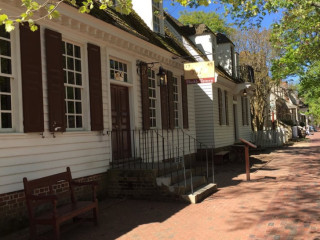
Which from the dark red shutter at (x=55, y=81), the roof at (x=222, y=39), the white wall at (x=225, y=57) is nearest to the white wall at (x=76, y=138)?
the dark red shutter at (x=55, y=81)

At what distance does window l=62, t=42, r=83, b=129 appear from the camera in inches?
294

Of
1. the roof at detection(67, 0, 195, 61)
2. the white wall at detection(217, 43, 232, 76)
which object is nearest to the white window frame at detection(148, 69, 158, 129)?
the roof at detection(67, 0, 195, 61)

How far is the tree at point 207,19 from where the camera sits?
33812 millimetres

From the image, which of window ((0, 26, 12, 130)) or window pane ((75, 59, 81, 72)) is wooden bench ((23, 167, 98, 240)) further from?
window pane ((75, 59, 81, 72))

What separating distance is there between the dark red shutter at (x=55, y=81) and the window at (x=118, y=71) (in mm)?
2293

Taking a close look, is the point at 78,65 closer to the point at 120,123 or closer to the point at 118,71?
the point at 118,71

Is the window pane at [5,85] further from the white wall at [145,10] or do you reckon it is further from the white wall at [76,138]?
the white wall at [145,10]

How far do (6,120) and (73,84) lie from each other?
197 cm

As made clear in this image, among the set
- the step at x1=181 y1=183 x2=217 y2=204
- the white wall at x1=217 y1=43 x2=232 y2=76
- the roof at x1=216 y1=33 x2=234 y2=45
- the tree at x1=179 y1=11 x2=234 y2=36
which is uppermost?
the tree at x1=179 y1=11 x2=234 y2=36

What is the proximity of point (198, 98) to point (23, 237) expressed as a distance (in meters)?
12.3

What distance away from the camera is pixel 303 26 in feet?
46.3

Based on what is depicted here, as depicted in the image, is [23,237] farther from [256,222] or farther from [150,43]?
[150,43]

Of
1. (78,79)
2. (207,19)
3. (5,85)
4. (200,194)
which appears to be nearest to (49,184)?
(5,85)

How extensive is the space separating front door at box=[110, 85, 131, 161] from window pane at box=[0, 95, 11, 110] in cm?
322
